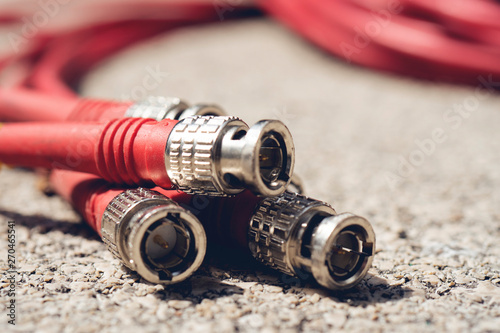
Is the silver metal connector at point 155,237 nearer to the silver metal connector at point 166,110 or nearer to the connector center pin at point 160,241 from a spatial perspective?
the connector center pin at point 160,241

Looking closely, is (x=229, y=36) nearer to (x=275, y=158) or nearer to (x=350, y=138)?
(x=350, y=138)

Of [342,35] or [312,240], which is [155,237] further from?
[342,35]

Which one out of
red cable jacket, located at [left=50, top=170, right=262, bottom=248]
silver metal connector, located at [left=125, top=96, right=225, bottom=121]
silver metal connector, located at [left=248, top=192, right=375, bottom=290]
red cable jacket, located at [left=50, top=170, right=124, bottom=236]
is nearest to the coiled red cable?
red cable jacket, located at [left=50, top=170, right=124, bottom=236]

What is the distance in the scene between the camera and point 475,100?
9.72 ft

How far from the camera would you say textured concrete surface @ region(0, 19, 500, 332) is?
3.64 feet

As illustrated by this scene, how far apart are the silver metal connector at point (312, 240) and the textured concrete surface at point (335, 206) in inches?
2.8

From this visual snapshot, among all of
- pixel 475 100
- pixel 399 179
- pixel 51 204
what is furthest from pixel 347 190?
pixel 475 100

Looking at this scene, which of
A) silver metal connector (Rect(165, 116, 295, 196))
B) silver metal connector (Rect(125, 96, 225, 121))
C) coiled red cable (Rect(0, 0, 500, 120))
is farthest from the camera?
coiled red cable (Rect(0, 0, 500, 120))

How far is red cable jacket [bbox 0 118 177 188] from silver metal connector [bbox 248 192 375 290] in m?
0.27

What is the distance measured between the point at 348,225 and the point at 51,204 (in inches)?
46.5

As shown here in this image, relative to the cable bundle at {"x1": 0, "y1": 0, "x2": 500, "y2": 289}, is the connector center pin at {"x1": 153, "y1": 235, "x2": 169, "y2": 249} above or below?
below

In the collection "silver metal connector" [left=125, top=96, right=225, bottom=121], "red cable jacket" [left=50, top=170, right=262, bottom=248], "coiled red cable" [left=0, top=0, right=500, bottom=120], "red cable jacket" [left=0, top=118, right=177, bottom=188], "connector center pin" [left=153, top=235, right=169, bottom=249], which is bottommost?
"connector center pin" [left=153, top=235, right=169, bottom=249]

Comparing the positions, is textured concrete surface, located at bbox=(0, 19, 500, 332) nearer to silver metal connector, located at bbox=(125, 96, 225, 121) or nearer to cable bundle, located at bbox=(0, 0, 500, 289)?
cable bundle, located at bbox=(0, 0, 500, 289)

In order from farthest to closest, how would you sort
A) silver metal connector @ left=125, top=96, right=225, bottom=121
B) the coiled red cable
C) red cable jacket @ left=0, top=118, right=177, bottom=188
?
the coiled red cable → silver metal connector @ left=125, top=96, right=225, bottom=121 → red cable jacket @ left=0, top=118, right=177, bottom=188
